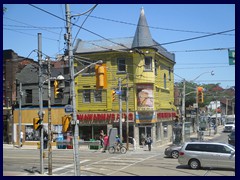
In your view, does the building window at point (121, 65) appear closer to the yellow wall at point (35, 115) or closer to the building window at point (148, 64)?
the building window at point (148, 64)

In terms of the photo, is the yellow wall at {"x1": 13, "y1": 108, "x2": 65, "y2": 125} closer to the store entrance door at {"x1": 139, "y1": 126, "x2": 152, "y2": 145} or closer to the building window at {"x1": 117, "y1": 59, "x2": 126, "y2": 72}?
the building window at {"x1": 117, "y1": 59, "x2": 126, "y2": 72}

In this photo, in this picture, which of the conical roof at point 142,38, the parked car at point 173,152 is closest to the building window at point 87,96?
the conical roof at point 142,38

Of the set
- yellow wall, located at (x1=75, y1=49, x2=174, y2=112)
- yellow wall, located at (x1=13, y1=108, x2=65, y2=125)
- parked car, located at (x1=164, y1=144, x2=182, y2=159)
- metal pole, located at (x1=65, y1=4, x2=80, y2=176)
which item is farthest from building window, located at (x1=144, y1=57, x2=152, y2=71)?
metal pole, located at (x1=65, y1=4, x2=80, y2=176)

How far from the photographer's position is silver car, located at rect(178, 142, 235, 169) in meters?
20.2

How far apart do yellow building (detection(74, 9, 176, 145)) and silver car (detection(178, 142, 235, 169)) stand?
53.6 ft

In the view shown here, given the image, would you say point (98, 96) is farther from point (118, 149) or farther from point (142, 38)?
point (118, 149)

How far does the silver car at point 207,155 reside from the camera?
66.2 ft

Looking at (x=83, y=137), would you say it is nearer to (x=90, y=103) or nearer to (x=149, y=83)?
(x=90, y=103)

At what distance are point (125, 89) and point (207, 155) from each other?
1987cm

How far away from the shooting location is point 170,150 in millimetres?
27609

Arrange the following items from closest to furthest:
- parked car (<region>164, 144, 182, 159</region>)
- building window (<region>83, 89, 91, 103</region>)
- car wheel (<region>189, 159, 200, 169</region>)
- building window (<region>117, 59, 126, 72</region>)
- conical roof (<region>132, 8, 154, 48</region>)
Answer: car wheel (<region>189, 159, 200, 169</region>) < parked car (<region>164, 144, 182, 159</region>) < conical roof (<region>132, 8, 154, 48</region>) < building window (<region>117, 59, 126, 72</region>) < building window (<region>83, 89, 91, 103</region>)

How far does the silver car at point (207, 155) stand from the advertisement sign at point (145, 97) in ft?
56.9

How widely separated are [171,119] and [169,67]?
22.4ft
